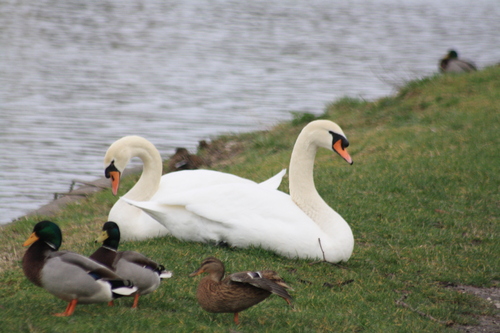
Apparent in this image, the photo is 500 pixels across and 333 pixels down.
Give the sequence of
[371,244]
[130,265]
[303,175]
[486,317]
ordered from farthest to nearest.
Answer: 1. [371,244]
2. [303,175]
3. [486,317]
4. [130,265]

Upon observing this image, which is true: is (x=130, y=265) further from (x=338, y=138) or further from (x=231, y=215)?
(x=338, y=138)

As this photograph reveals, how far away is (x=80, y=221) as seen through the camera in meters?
8.24

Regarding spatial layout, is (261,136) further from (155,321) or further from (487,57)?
(487,57)

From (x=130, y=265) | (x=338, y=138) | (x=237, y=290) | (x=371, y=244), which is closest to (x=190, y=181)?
(x=338, y=138)

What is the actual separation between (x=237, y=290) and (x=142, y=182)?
3.04 meters

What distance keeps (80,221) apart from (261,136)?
210 inches

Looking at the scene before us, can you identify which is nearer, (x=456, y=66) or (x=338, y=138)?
(x=338, y=138)

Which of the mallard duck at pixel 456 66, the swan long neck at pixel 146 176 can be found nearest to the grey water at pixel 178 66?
the mallard duck at pixel 456 66

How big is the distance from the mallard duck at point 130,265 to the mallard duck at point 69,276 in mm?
128

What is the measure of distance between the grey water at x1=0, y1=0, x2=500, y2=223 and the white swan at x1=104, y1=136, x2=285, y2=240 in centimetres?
332

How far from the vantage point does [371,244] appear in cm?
695

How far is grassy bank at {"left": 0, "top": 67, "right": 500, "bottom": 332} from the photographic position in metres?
4.62

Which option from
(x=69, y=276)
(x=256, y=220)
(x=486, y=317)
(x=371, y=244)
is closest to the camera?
(x=69, y=276)

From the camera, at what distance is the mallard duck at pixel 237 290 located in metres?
4.24
